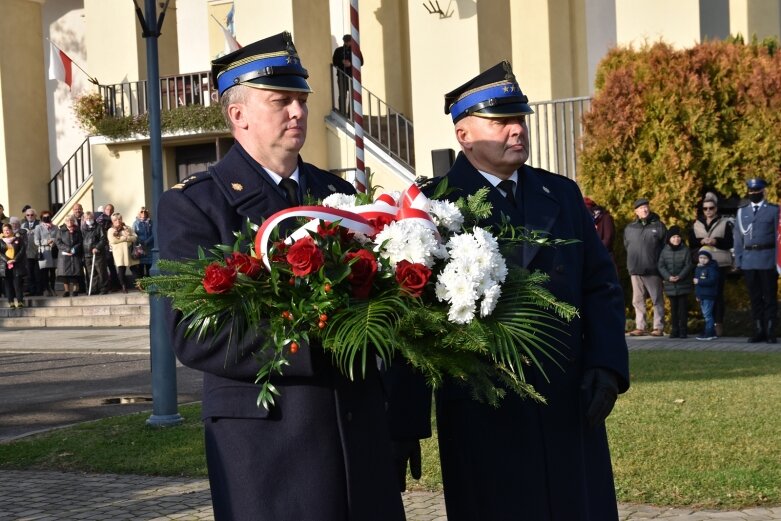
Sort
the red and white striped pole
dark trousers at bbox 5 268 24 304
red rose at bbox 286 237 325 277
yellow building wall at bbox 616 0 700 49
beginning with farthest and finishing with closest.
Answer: dark trousers at bbox 5 268 24 304, yellow building wall at bbox 616 0 700 49, the red and white striped pole, red rose at bbox 286 237 325 277

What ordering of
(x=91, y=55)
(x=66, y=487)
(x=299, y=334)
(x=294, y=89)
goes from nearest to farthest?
1. (x=299, y=334)
2. (x=294, y=89)
3. (x=66, y=487)
4. (x=91, y=55)

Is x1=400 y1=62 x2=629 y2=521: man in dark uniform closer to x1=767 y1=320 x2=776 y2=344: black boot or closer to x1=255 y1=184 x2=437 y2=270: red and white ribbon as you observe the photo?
A: x1=255 y1=184 x2=437 y2=270: red and white ribbon

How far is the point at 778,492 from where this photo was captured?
637 centimetres

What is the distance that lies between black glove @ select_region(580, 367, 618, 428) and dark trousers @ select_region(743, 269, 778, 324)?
11.6m

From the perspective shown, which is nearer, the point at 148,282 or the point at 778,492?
the point at 148,282

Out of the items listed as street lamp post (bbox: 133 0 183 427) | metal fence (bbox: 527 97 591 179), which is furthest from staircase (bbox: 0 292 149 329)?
street lamp post (bbox: 133 0 183 427)

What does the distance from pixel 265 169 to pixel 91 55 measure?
921 inches

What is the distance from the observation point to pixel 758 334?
48.9 feet

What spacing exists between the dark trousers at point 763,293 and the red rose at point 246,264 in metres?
12.9

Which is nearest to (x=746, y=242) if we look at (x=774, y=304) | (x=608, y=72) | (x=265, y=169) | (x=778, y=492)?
(x=774, y=304)

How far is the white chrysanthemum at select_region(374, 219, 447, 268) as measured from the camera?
10.3ft

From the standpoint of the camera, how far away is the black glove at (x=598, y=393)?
3988 mm

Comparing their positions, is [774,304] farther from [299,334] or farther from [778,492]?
[299,334]

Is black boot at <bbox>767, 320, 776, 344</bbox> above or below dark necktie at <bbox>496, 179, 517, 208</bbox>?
below
